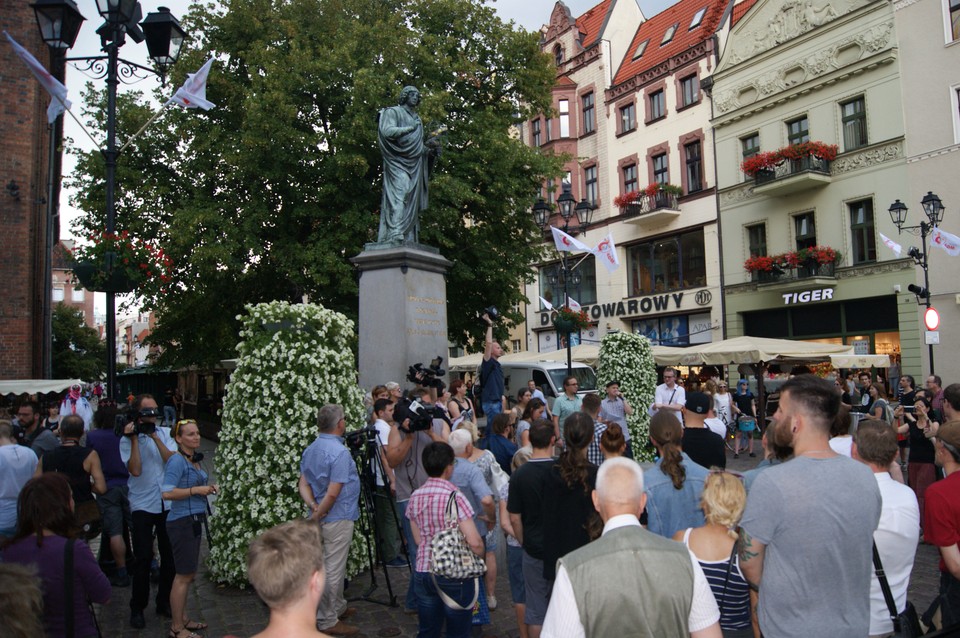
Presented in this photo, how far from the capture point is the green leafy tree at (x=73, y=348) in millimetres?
55531

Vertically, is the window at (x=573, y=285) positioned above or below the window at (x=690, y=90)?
Answer: below

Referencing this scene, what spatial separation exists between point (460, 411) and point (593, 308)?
2797 centimetres

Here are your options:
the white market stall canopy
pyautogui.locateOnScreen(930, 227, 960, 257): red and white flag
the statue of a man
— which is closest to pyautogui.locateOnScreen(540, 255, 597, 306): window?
pyautogui.locateOnScreen(930, 227, 960, 257): red and white flag

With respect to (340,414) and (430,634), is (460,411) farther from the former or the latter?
(430,634)

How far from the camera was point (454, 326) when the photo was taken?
2198cm

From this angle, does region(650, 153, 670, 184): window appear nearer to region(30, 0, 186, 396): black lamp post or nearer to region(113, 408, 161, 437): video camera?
region(30, 0, 186, 396): black lamp post

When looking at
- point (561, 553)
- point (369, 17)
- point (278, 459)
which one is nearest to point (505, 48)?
point (369, 17)

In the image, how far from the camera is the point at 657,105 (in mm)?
34219

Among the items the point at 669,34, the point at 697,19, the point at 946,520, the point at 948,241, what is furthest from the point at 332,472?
the point at 669,34

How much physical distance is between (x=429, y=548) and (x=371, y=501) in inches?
101

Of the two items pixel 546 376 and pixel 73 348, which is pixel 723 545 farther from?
pixel 73 348

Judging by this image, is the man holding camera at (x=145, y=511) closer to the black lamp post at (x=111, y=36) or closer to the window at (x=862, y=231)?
the black lamp post at (x=111, y=36)

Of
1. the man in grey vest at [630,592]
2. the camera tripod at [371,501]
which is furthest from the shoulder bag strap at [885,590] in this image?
the camera tripod at [371,501]

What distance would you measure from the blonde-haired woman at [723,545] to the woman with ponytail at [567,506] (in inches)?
35.9
